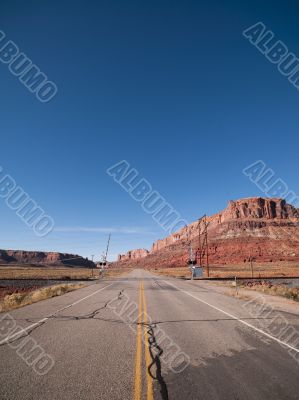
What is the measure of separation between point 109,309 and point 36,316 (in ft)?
10.7

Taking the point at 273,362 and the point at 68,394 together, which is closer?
the point at 68,394

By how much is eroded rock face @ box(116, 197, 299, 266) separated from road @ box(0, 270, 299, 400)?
3462 inches

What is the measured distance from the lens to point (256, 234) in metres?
150

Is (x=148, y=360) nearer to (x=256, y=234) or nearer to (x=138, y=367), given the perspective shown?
(x=138, y=367)

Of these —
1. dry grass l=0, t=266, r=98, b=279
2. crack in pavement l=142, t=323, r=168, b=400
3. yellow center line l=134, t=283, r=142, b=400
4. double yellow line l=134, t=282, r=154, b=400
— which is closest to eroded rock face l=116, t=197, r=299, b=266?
dry grass l=0, t=266, r=98, b=279

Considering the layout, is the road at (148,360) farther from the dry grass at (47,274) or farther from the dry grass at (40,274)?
the dry grass at (40,274)

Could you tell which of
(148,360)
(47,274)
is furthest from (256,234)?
(148,360)

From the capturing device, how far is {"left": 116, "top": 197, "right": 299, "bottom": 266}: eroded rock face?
121875 mm

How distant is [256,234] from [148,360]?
156m

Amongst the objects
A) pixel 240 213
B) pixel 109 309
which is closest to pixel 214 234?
pixel 240 213

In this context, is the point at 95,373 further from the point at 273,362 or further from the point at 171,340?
the point at 273,362

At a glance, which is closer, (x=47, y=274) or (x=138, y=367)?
(x=138, y=367)

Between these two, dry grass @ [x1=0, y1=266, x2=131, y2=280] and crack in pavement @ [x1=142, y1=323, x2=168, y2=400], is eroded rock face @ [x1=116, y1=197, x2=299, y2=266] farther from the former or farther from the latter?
crack in pavement @ [x1=142, y1=323, x2=168, y2=400]

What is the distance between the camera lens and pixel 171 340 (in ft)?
24.7
